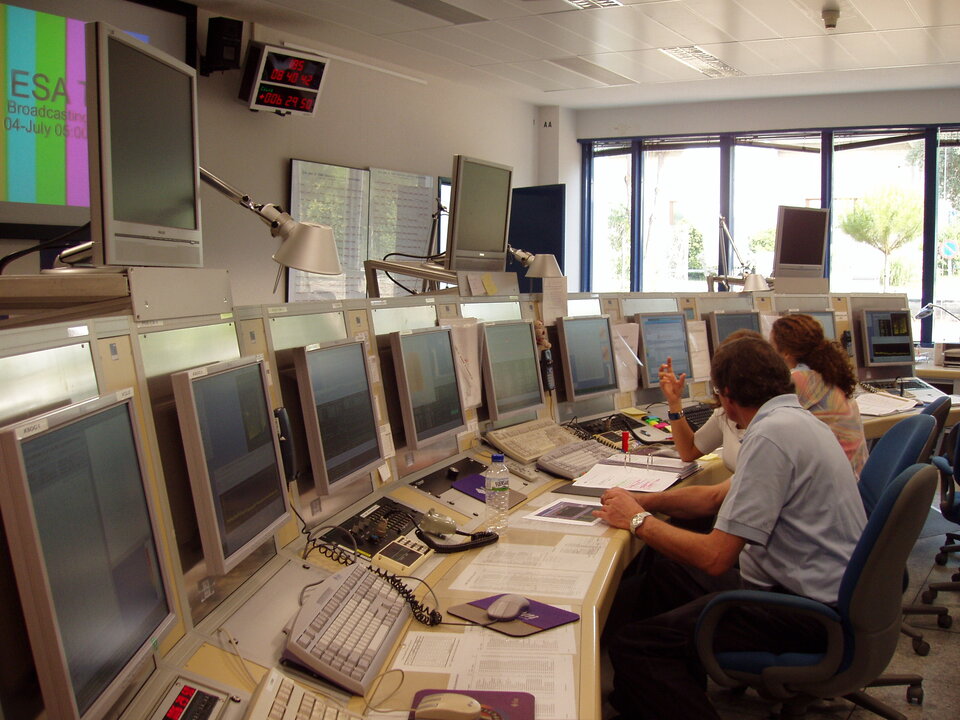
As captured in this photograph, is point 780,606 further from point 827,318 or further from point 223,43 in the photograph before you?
point 223,43

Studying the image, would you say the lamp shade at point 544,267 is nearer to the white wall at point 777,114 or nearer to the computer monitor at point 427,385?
the computer monitor at point 427,385

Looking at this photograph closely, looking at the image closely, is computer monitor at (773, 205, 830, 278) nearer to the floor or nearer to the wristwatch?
the floor

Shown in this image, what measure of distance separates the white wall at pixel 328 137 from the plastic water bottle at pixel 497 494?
9.20 feet

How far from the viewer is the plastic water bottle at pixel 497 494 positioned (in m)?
2.10

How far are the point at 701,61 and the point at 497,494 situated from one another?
4766 millimetres

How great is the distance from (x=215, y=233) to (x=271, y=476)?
346 centimetres

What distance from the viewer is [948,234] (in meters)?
7.04

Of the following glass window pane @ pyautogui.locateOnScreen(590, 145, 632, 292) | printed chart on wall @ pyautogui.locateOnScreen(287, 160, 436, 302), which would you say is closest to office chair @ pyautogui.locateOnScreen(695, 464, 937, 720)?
printed chart on wall @ pyautogui.locateOnScreen(287, 160, 436, 302)

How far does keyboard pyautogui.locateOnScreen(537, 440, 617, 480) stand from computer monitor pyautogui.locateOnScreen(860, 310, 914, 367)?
240 cm

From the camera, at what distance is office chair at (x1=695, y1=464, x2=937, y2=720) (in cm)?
168

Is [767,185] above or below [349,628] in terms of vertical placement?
above

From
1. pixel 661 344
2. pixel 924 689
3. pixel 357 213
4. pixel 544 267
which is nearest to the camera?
pixel 924 689

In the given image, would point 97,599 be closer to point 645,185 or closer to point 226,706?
point 226,706

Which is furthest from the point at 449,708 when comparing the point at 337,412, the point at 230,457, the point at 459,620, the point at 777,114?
the point at 777,114
